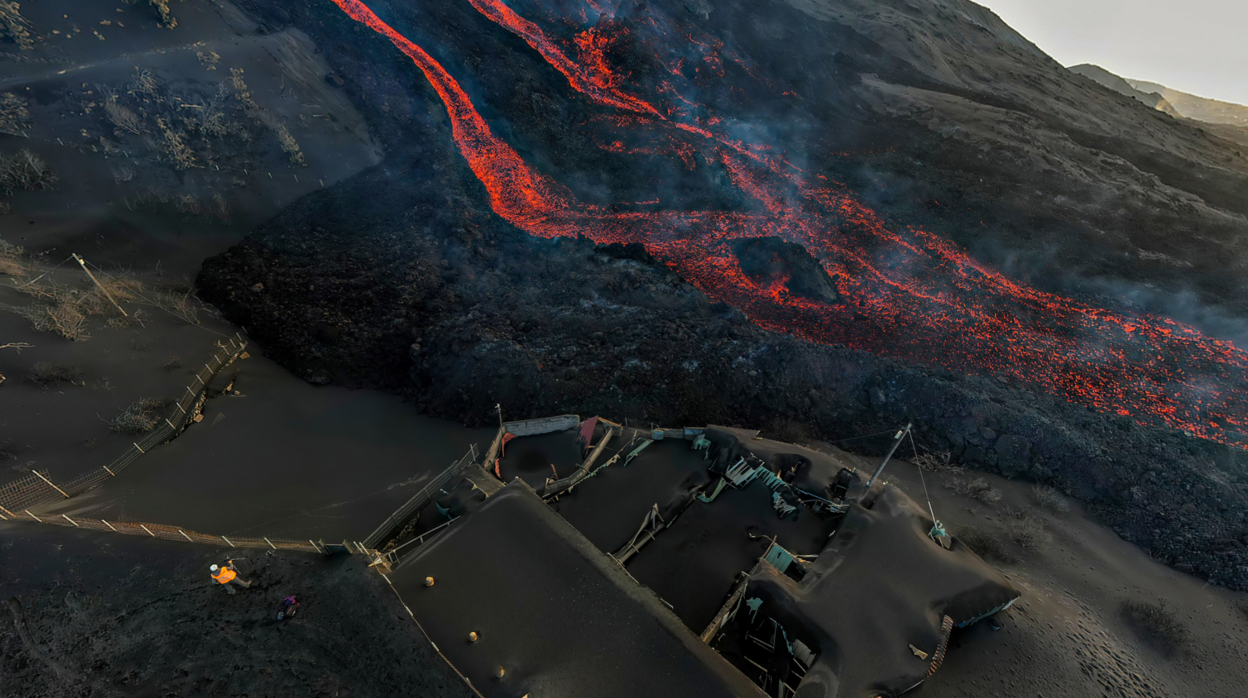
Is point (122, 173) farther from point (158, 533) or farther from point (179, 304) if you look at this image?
point (158, 533)

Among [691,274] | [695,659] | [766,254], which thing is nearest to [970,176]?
[766,254]

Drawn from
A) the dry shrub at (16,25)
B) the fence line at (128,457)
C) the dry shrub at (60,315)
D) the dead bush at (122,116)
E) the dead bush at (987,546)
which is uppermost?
the dry shrub at (16,25)

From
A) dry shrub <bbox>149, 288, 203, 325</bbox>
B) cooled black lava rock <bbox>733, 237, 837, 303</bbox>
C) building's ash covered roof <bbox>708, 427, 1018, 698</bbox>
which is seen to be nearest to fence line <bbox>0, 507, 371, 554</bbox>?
building's ash covered roof <bbox>708, 427, 1018, 698</bbox>

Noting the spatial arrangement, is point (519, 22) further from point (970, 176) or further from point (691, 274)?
point (970, 176)

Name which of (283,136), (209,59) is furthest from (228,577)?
(209,59)

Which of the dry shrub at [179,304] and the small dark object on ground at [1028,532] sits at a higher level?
the small dark object on ground at [1028,532]

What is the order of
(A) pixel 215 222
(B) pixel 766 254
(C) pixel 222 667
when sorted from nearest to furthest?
(C) pixel 222 667, (A) pixel 215 222, (B) pixel 766 254

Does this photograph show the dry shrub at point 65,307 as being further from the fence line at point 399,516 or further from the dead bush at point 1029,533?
the dead bush at point 1029,533

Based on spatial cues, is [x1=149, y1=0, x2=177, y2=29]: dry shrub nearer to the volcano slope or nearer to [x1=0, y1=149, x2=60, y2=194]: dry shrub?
the volcano slope

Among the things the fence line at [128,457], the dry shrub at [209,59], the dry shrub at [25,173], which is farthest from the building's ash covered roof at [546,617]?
the dry shrub at [209,59]
